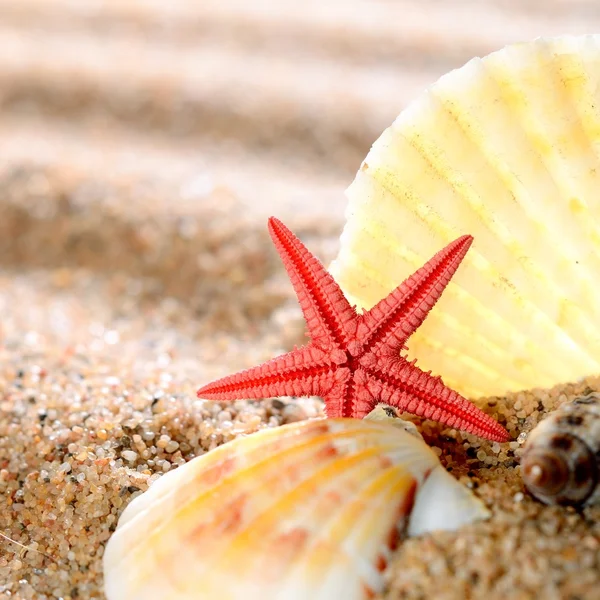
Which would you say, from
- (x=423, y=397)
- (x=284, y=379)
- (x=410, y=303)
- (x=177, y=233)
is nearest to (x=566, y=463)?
(x=423, y=397)

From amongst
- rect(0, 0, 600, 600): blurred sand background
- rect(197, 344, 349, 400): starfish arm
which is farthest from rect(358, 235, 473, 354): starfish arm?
rect(0, 0, 600, 600): blurred sand background

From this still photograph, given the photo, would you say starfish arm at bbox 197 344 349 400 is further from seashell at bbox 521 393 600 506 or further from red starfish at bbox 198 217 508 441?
seashell at bbox 521 393 600 506

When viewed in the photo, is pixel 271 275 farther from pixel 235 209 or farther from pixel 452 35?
pixel 452 35

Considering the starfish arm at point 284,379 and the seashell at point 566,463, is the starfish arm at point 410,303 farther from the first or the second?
the seashell at point 566,463

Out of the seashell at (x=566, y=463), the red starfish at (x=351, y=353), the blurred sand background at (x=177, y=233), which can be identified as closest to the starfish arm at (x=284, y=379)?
the red starfish at (x=351, y=353)

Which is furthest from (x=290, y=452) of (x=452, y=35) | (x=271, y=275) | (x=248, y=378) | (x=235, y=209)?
(x=452, y=35)

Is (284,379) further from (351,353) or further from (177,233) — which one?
(177,233)
